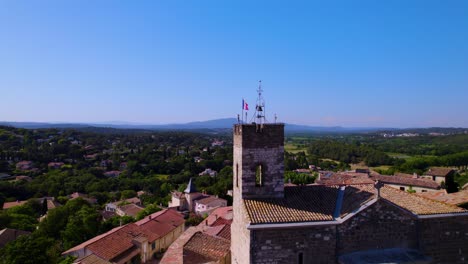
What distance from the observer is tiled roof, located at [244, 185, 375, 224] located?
42.1 feet

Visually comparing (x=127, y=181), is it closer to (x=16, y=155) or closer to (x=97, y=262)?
(x=16, y=155)

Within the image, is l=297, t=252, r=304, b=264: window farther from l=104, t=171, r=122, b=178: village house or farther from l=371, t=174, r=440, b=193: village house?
l=104, t=171, r=122, b=178: village house

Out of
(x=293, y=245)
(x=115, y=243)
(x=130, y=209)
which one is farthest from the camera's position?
(x=130, y=209)

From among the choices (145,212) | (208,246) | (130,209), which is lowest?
(130,209)

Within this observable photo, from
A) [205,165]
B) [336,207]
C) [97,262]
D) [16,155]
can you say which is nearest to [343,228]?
[336,207]

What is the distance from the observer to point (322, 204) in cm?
1401

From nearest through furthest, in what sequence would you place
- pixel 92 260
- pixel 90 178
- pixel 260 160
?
pixel 260 160, pixel 92 260, pixel 90 178

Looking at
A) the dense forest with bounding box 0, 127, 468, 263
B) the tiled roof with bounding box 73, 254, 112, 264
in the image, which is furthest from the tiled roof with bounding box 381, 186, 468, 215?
the dense forest with bounding box 0, 127, 468, 263

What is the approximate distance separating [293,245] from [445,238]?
21.6ft

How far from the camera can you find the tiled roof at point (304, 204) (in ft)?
42.1

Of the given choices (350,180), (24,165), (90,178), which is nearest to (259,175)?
(350,180)

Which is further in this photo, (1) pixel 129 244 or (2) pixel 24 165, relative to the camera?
(2) pixel 24 165

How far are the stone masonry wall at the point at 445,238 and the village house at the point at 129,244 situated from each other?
21088 mm

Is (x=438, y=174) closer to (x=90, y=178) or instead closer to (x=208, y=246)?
(x=208, y=246)
